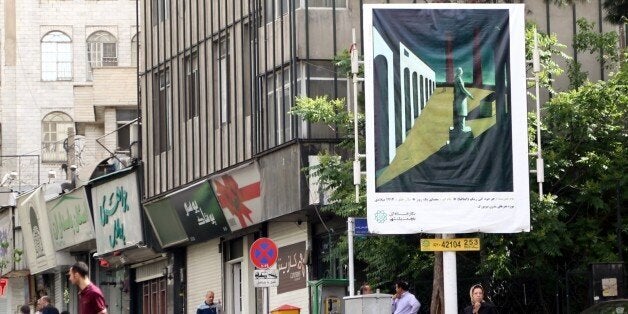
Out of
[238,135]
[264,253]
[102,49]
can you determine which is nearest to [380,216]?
[264,253]

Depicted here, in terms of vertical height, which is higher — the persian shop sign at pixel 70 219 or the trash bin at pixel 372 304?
the persian shop sign at pixel 70 219

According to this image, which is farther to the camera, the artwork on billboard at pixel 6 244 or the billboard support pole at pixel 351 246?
the artwork on billboard at pixel 6 244

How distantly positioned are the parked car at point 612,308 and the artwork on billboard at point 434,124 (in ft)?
12.0

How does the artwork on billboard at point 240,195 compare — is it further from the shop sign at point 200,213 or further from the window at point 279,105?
the window at point 279,105

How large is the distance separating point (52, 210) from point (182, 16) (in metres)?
13.2

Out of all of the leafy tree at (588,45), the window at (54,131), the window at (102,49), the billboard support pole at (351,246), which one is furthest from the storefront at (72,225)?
the window at (102,49)

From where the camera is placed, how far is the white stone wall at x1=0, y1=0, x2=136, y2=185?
82.2m

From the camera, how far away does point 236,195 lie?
42438 mm

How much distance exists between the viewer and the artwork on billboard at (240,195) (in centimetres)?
4122

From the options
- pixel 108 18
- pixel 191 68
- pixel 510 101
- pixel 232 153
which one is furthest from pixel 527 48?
pixel 108 18

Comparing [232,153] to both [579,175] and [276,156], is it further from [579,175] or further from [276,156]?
[579,175]

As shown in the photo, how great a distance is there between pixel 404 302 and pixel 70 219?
2828 centimetres

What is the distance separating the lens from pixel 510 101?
26.5 metres

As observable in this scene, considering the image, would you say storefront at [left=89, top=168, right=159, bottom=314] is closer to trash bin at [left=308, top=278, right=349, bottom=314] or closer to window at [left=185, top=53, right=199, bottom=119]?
window at [left=185, top=53, right=199, bottom=119]
